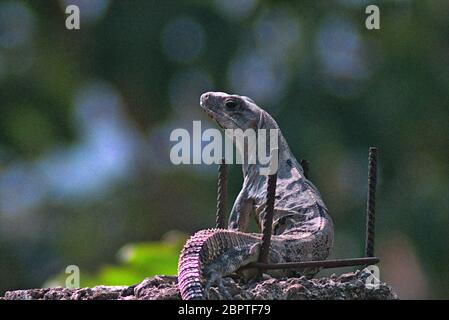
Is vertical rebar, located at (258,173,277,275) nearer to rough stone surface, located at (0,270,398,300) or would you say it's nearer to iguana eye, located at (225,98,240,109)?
rough stone surface, located at (0,270,398,300)

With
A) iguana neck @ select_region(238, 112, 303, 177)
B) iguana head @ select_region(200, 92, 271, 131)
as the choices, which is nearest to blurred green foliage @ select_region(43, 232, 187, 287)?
iguana neck @ select_region(238, 112, 303, 177)

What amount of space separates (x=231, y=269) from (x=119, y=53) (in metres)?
16.8

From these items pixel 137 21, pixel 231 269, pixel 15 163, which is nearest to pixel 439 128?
pixel 137 21

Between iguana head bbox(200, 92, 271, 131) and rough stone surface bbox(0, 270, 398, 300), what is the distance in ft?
4.03

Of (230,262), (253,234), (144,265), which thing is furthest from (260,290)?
(144,265)

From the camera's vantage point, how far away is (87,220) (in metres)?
20.4

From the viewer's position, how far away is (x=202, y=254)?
571 centimetres

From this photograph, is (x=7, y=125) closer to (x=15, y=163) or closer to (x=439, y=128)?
(x=15, y=163)

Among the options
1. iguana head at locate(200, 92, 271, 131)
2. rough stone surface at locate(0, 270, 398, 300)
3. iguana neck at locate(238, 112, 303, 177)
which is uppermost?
iguana head at locate(200, 92, 271, 131)

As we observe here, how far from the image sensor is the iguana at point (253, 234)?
18.5 ft

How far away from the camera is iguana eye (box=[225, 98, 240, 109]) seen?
22.7ft

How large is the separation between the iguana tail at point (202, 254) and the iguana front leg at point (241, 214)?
2.12 feet

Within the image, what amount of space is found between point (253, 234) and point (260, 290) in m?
0.62

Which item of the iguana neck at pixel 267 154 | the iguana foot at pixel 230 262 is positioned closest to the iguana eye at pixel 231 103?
the iguana neck at pixel 267 154
